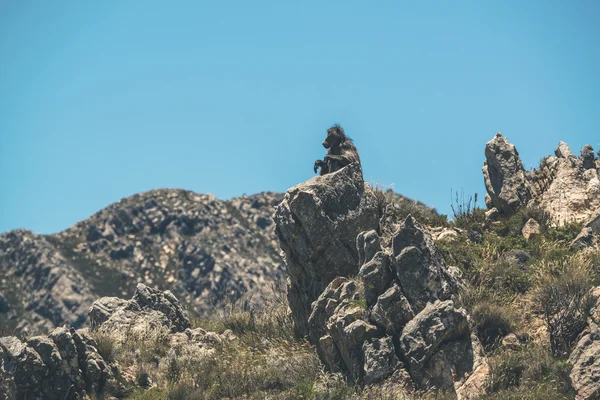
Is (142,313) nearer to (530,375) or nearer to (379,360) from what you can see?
(379,360)

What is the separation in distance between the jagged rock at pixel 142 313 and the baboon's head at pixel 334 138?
26.5ft

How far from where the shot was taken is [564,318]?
68.7 ft

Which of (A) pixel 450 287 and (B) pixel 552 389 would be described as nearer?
(B) pixel 552 389

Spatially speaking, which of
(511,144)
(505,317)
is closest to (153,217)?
(511,144)

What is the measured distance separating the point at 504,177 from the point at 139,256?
11971 centimetres

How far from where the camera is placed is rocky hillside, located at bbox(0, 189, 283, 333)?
430 ft

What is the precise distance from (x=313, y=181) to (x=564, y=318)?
914 centimetres

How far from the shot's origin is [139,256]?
477 ft

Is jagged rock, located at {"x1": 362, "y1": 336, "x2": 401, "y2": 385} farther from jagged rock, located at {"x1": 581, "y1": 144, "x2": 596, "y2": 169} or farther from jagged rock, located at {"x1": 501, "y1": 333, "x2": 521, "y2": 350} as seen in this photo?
jagged rock, located at {"x1": 581, "y1": 144, "x2": 596, "y2": 169}

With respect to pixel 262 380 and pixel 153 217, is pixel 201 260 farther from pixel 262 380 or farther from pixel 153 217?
pixel 262 380

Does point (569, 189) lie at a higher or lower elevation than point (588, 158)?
lower

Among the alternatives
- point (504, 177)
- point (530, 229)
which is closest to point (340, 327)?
point (530, 229)

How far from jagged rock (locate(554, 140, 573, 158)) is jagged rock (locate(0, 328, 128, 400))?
738 inches

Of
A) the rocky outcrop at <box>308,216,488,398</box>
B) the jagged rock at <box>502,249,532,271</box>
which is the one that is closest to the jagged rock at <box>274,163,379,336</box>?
the rocky outcrop at <box>308,216,488,398</box>
